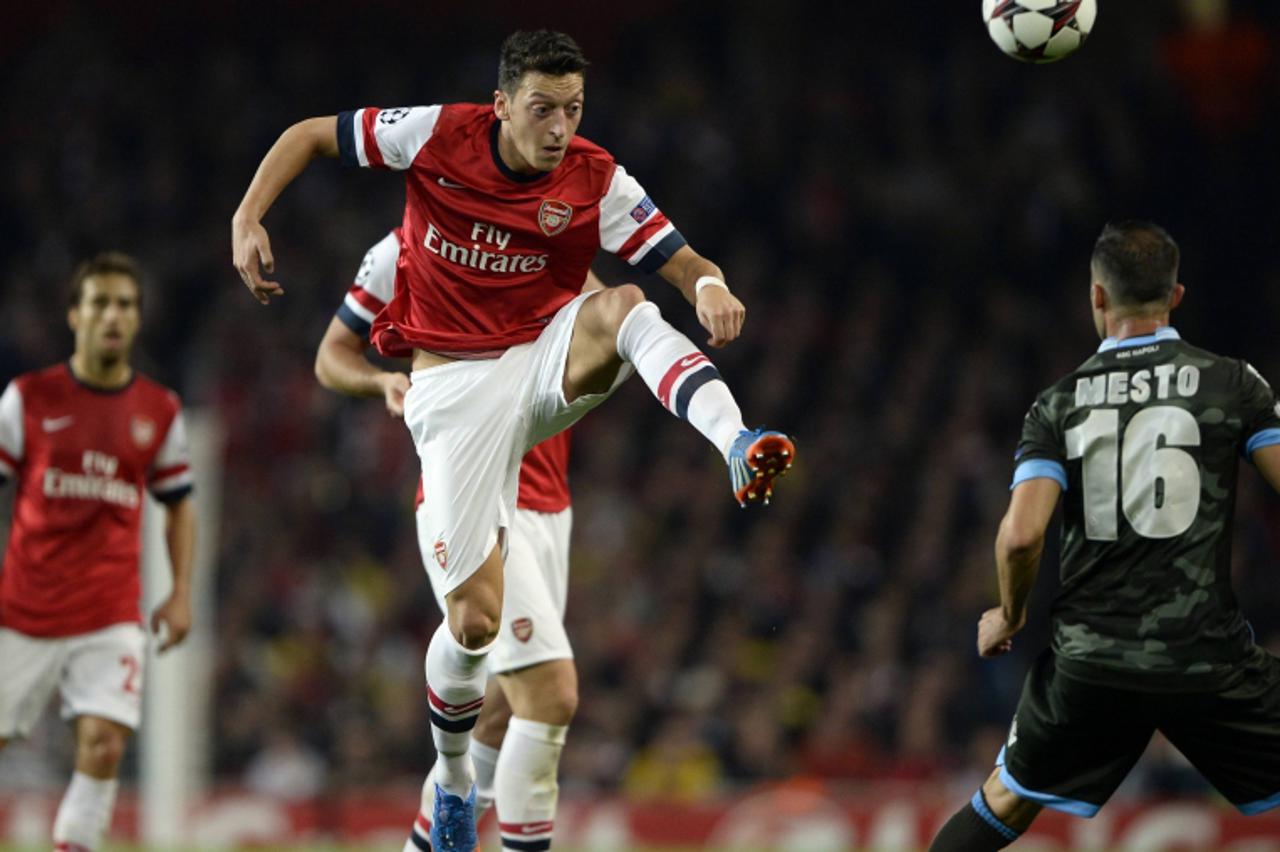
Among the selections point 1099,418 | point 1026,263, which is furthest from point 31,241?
point 1099,418

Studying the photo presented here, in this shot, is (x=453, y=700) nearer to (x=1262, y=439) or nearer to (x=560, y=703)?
(x=560, y=703)

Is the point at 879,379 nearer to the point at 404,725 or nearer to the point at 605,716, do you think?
the point at 605,716

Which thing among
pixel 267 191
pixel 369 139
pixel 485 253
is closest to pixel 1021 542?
pixel 485 253

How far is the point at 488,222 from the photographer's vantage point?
18.4 feet

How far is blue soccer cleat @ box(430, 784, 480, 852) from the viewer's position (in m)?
5.69

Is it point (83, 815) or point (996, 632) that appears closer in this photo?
point (996, 632)

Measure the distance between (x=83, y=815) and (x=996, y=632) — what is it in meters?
3.83

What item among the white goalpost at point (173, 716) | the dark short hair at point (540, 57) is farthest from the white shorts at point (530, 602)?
the white goalpost at point (173, 716)

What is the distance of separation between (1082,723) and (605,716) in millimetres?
7427

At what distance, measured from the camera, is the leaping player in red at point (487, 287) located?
5.42 meters

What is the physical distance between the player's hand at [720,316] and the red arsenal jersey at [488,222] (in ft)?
1.82

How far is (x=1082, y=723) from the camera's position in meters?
5.10

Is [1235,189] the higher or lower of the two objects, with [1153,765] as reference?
higher

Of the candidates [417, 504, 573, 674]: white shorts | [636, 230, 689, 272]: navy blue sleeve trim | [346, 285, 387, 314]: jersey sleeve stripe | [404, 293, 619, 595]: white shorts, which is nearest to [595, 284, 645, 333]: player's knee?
[404, 293, 619, 595]: white shorts
